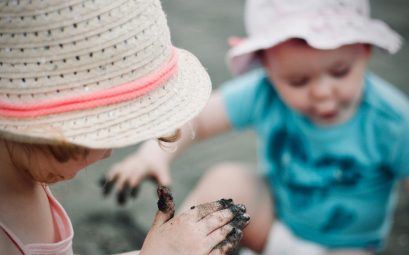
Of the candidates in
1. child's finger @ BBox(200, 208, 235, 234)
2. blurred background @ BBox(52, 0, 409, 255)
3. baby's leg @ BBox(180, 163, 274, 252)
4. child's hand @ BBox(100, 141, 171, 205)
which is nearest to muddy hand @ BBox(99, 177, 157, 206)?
child's hand @ BBox(100, 141, 171, 205)

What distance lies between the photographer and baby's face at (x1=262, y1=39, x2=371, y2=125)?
153 cm

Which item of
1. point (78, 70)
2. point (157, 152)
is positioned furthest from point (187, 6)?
point (78, 70)

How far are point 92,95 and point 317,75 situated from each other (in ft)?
2.56

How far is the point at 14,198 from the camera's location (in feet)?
3.46

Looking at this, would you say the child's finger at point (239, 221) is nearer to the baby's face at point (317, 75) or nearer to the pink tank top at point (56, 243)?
the pink tank top at point (56, 243)

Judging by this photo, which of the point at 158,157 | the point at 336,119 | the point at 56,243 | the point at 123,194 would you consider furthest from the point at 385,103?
the point at 56,243

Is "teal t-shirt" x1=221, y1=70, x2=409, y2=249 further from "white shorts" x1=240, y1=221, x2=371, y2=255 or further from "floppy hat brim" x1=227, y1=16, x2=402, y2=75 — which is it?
"floppy hat brim" x1=227, y1=16, x2=402, y2=75

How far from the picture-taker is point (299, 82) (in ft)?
5.13

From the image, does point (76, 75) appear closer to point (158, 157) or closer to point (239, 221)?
point (239, 221)

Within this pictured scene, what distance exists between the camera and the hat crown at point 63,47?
86 centimetres

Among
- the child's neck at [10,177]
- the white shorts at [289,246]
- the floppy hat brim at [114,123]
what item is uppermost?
the floppy hat brim at [114,123]

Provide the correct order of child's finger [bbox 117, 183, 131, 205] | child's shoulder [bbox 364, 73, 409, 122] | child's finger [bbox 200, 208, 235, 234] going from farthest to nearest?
child's shoulder [bbox 364, 73, 409, 122] < child's finger [bbox 117, 183, 131, 205] < child's finger [bbox 200, 208, 235, 234]

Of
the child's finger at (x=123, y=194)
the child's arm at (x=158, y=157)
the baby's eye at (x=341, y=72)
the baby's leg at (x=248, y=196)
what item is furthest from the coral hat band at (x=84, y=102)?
the baby's leg at (x=248, y=196)

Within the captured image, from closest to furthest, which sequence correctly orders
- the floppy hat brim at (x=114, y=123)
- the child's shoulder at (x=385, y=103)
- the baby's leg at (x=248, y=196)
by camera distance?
the floppy hat brim at (x=114, y=123) → the child's shoulder at (x=385, y=103) → the baby's leg at (x=248, y=196)
